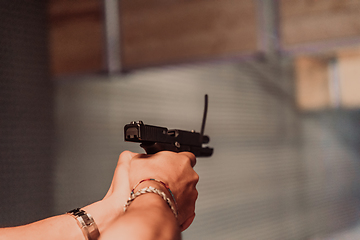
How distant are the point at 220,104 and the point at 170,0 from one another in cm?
100

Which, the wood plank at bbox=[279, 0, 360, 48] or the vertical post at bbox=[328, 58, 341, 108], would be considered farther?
the vertical post at bbox=[328, 58, 341, 108]

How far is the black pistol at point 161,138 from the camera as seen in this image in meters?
0.51

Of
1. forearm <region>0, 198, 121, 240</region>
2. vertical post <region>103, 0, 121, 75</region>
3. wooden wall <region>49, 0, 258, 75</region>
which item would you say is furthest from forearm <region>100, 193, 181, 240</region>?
vertical post <region>103, 0, 121, 75</region>

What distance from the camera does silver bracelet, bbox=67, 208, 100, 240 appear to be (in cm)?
58

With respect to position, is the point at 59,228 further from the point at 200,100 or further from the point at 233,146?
the point at 233,146

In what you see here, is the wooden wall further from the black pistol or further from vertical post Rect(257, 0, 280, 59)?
the black pistol

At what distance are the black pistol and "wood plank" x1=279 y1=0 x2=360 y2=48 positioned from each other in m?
1.28

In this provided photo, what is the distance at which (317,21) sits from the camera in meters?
1.70

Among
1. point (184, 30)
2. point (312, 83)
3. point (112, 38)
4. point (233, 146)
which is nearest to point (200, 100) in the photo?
point (233, 146)

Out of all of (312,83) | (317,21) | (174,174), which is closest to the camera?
(174,174)

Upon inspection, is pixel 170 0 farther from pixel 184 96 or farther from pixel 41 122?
pixel 41 122

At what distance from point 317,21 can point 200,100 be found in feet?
3.24

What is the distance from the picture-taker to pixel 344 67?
2602mm

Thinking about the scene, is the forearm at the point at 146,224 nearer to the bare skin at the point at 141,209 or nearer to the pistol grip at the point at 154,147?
the bare skin at the point at 141,209
